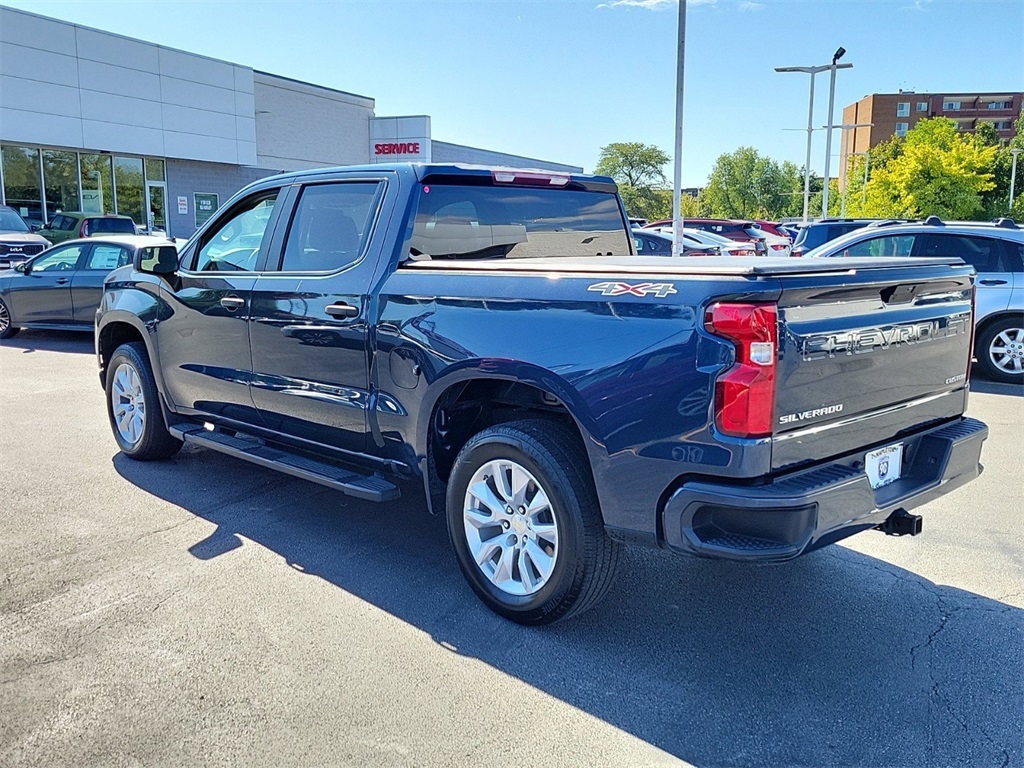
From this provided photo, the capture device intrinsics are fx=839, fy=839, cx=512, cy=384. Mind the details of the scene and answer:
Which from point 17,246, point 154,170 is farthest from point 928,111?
point 17,246

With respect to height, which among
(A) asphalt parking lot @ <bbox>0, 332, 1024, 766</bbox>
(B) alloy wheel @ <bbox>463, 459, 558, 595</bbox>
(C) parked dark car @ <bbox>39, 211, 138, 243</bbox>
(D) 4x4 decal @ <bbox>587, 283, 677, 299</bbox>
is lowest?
(A) asphalt parking lot @ <bbox>0, 332, 1024, 766</bbox>

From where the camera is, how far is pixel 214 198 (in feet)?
105

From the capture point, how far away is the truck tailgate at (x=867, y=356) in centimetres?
296

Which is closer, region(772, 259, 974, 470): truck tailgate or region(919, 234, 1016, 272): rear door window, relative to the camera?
region(772, 259, 974, 470): truck tailgate

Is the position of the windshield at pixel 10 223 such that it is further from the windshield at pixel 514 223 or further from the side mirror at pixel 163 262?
the windshield at pixel 514 223

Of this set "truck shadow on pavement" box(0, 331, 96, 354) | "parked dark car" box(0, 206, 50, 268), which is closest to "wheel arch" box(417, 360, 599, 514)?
"truck shadow on pavement" box(0, 331, 96, 354)

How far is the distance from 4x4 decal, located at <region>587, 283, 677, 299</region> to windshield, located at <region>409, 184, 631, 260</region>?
1.32 meters

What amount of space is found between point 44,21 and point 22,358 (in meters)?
18.8

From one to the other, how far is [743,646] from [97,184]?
29151 mm

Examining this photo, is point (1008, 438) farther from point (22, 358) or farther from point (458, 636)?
point (22, 358)

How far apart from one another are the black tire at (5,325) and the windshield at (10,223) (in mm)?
6405

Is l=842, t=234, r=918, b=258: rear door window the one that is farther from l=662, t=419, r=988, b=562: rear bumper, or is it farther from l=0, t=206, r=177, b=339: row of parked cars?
l=0, t=206, r=177, b=339: row of parked cars

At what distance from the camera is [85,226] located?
19.9 m

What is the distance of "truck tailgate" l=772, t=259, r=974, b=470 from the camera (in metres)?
2.96
